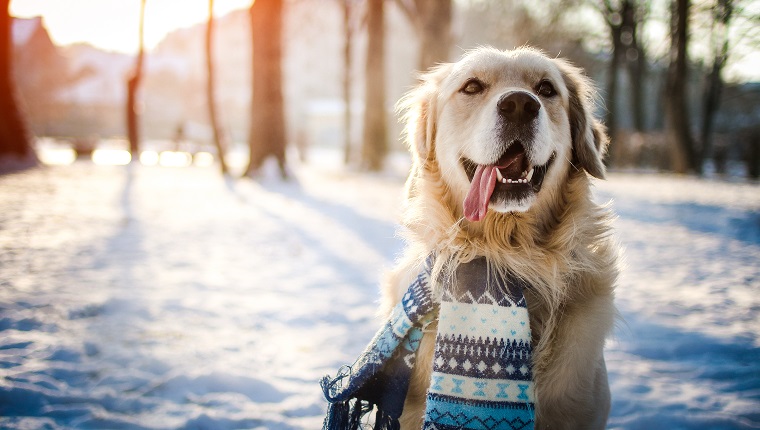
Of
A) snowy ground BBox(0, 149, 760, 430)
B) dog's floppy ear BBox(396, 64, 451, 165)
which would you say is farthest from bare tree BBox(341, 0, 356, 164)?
dog's floppy ear BBox(396, 64, 451, 165)

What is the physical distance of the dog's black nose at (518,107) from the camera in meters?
1.97

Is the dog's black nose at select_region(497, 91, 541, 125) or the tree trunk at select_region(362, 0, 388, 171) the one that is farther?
the tree trunk at select_region(362, 0, 388, 171)

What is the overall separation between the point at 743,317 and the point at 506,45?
24.2 meters

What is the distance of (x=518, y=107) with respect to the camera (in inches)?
78.4

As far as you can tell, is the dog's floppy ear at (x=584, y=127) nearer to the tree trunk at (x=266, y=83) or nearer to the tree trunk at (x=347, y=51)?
the tree trunk at (x=266, y=83)

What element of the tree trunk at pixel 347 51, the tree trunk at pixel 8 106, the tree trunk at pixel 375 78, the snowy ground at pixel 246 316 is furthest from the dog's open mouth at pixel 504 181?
the tree trunk at pixel 347 51

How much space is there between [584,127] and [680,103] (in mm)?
15916

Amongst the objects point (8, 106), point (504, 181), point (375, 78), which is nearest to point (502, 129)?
point (504, 181)

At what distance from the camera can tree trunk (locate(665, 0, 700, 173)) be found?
14449mm

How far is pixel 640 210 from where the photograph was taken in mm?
9055

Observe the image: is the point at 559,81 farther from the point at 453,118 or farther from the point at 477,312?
the point at 477,312

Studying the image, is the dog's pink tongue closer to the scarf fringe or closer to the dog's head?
the dog's head

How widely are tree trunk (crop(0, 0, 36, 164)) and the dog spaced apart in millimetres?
13889

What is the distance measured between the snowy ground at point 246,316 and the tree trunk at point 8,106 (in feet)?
19.1
